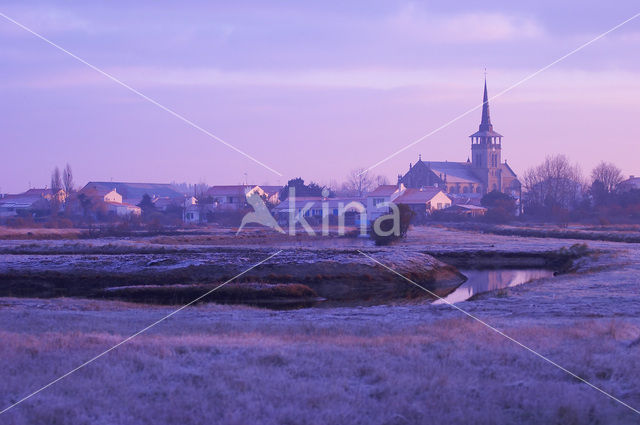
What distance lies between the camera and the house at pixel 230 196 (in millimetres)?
114375

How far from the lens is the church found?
141250 mm

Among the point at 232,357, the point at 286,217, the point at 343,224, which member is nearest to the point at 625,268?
the point at 232,357

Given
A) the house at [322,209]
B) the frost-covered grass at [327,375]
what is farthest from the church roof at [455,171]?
the frost-covered grass at [327,375]

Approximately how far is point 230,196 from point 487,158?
6036 cm

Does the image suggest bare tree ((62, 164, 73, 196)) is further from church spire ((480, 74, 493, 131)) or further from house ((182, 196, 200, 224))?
church spire ((480, 74, 493, 131))

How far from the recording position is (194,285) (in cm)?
3092

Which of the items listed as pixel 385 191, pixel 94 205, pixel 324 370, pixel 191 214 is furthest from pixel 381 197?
pixel 324 370

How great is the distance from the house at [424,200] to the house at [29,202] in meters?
53.1

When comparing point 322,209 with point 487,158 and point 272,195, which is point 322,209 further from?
point 487,158

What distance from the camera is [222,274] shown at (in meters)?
33.8

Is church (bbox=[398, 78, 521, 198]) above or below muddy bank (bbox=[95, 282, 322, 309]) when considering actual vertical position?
above

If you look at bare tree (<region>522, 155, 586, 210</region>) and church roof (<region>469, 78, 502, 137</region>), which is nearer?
bare tree (<region>522, 155, 586, 210</region>)

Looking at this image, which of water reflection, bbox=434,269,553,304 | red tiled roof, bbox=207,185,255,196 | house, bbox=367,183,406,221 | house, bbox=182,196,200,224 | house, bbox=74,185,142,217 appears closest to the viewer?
water reflection, bbox=434,269,553,304

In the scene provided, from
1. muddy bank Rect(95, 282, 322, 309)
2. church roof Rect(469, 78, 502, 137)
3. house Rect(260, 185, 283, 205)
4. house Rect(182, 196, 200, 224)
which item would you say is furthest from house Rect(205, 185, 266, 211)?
muddy bank Rect(95, 282, 322, 309)
